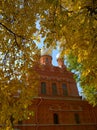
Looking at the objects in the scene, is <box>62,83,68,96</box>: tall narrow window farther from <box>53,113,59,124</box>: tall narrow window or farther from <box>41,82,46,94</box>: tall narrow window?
<box>53,113,59,124</box>: tall narrow window

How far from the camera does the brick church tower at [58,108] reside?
19000 millimetres

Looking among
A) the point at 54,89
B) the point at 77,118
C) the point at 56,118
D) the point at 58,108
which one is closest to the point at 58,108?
the point at 58,108

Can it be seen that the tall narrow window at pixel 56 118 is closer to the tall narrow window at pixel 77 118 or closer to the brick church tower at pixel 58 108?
the brick church tower at pixel 58 108

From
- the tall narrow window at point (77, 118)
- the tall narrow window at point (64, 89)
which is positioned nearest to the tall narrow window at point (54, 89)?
the tall narrow window at point (64, 89)

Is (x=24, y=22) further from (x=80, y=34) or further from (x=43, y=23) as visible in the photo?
(x=80, y=34)

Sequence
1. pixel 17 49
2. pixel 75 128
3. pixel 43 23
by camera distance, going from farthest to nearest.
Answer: pixel 75 128 → pixel 17 49 → pixel 43 23

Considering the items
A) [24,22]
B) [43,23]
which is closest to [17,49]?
[24,22]

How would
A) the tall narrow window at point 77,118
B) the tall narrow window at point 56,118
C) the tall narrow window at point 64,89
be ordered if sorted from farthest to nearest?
the tall narrow window at point 64,89
the tall narrow window at point 77,118
the tall narrow window at point 56,118

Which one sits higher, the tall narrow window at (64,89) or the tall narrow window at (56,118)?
the tall narrow window at (64,89)

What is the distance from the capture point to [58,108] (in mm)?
20484

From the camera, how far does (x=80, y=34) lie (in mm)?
5098

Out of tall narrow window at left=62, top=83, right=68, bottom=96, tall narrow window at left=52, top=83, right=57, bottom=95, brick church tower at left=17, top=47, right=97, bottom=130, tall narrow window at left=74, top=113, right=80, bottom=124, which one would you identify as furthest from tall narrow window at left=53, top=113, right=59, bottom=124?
tall narrow window at left=62, top=83, right=68, bottom=96

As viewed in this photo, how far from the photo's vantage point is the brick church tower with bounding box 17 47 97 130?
19.0 meters

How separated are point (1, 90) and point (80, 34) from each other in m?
3.14
